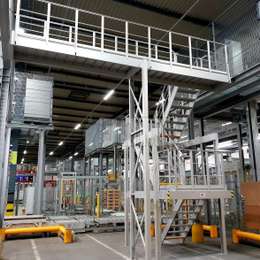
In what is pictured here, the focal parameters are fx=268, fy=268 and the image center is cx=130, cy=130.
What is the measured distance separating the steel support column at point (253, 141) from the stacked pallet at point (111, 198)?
8.40 m

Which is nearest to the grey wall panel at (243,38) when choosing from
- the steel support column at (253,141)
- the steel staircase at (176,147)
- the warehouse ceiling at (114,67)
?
the warehouse ceiling at (114,67)

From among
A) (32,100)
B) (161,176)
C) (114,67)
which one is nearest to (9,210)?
(32,100)

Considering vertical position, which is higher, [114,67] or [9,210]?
[114,67]

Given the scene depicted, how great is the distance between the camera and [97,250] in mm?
8438

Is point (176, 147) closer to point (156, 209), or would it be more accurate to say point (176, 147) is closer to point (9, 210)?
point (156, 209)

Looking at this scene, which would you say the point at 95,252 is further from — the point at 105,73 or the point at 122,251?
the point at 105,73

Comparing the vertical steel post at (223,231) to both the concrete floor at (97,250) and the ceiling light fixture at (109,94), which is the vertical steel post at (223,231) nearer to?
the concrete floor at (97,250)

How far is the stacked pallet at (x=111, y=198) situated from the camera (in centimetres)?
1573

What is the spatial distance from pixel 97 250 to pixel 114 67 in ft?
18.6

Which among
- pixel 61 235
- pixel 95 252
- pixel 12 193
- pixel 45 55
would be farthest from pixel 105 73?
pixel 12 193

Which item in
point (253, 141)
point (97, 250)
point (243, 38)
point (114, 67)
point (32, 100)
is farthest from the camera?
point (32, 100)

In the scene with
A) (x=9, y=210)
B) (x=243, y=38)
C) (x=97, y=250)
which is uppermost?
(x=243, y=38)

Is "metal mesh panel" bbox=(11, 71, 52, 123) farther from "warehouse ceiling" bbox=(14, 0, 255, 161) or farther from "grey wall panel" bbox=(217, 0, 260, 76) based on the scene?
"grey wall panel" bbox=(217, 0, 260, 76)

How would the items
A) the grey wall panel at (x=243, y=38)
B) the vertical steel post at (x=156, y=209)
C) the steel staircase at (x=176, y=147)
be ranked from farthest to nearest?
the grey wall panel at (x=243, y=38)
the steel staircase at (x=176, y=147)
the vertical steel post at (x=156, y=209)
